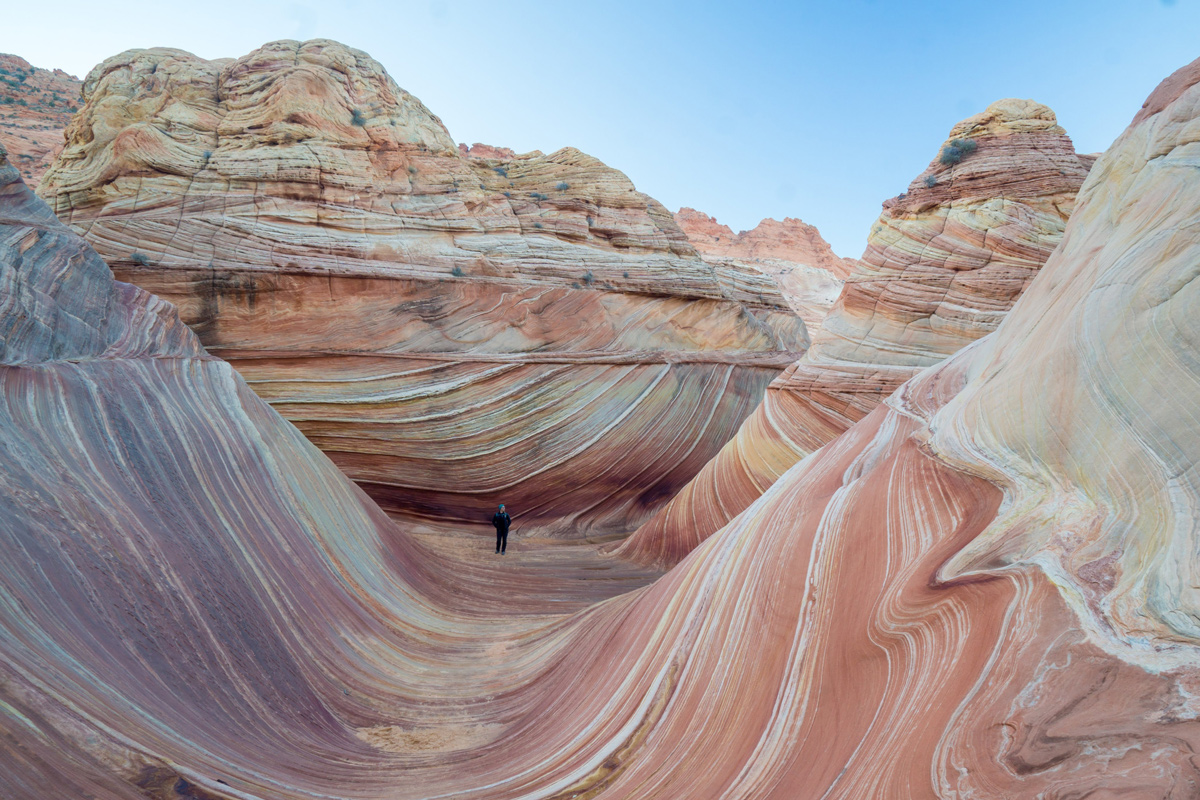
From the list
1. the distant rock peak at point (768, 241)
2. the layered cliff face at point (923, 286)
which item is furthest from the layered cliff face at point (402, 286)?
the distant rock peak at point (768, 241)

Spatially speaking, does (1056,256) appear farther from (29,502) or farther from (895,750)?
(29,502)

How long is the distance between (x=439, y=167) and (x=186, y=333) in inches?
293

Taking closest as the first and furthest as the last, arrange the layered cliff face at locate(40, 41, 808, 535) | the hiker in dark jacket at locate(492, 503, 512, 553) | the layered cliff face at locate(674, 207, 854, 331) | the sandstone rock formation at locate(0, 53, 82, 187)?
1. the hiker in dark jacket at locate(492, 503, 512, 553)
2. the layered cliff face at locate(40, 41, 808, 535)
3. the sandstone rock formation at locate(0, 53, 82, 187)
4. the layered cliff face at locate(674, 207, 854, 331)

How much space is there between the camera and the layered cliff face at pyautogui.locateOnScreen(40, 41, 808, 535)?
1119 cm

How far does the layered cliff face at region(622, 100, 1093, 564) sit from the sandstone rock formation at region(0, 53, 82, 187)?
67.2ft

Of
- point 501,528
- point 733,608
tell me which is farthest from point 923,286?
point 501,528

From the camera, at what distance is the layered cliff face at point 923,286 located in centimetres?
846

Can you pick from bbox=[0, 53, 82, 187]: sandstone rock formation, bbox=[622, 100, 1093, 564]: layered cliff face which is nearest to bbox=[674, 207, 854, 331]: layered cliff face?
bbox=[0, 53, 82, 187]: sandstone rock formation

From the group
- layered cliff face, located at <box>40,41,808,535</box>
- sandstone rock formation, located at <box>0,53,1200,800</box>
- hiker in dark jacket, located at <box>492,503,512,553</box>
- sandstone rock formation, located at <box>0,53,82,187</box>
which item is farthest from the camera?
sandstone rock formation, located at <box>0,53,82,187</box>

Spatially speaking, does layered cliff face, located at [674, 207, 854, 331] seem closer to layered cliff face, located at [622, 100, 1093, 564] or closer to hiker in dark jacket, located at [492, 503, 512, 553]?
layered cliff face, located at [622, 100, 1093, 564]

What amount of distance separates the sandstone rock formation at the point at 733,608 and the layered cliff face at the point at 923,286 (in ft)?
8.82

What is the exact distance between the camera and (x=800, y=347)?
19.6m

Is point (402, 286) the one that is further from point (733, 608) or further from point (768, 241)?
point (768, 241)

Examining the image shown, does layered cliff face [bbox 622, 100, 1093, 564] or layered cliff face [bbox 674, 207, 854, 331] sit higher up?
layered cliff face [bbox 674, 207, 854, 331]
